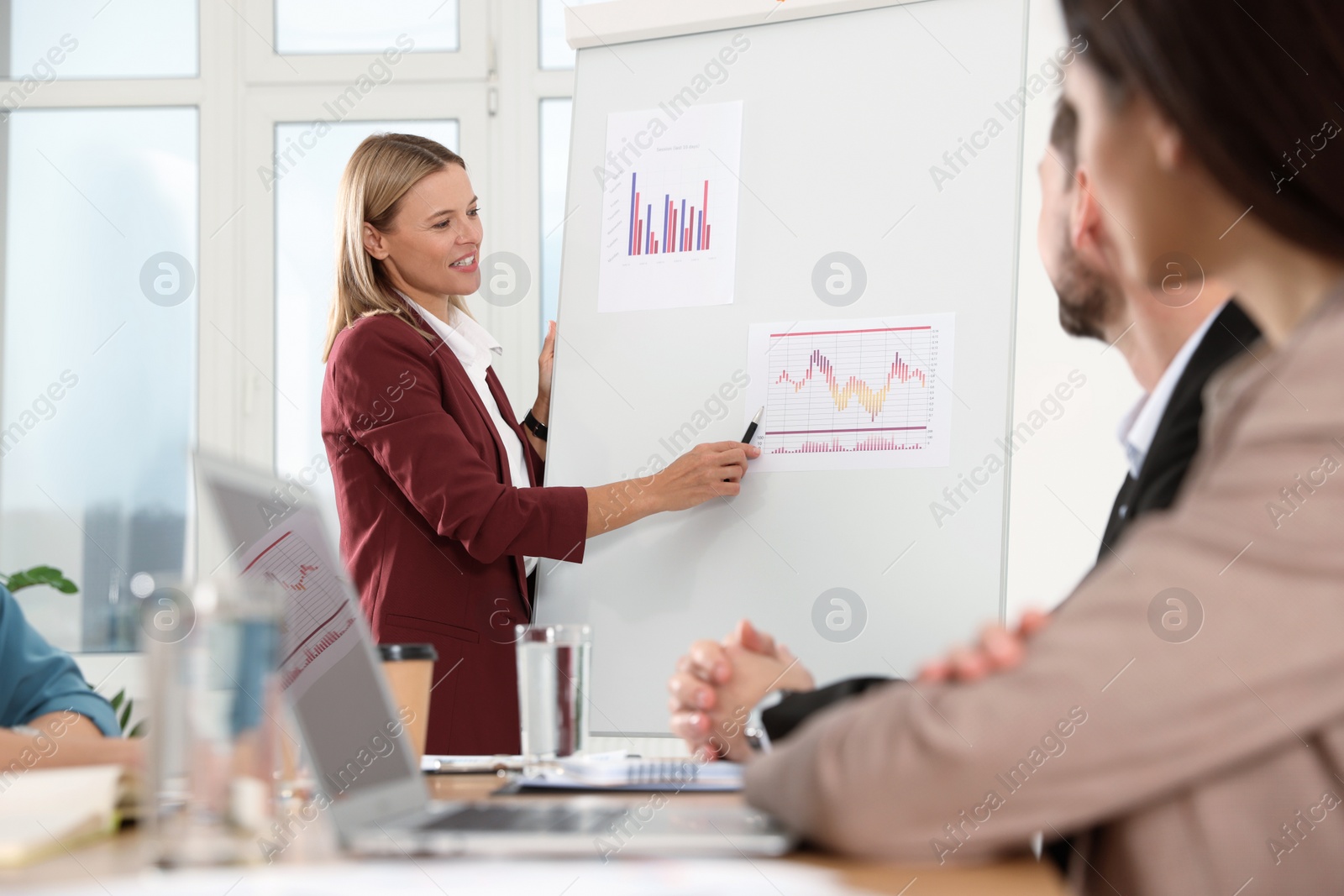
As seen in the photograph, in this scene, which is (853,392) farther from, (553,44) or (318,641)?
(553,44)

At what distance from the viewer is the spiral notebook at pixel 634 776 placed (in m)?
0.87

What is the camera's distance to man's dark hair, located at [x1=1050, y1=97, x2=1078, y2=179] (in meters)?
1.14

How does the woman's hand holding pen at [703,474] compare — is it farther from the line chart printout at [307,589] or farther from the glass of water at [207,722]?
the glass of water at [207,722]

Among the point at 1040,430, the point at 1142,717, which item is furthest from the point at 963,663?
the point at 1040,430

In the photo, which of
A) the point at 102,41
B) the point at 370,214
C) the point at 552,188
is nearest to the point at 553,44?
the point at 552,188

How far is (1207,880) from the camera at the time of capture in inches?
23.7

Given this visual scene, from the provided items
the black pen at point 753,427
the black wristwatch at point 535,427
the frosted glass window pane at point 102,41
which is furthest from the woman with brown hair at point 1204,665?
the frosted glass window pane at point 102,41

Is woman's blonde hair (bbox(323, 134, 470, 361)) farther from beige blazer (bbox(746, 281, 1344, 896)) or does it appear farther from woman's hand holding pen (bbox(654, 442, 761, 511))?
beige blazer (bbox(746, 281, 1344, 896))

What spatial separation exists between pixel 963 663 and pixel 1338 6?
0.41 meters

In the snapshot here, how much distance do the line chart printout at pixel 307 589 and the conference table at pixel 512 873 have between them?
5.0 inches

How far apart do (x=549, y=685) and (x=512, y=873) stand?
0.45 meters

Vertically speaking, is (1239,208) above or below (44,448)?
below

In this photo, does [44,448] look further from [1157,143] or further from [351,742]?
[1157,143]

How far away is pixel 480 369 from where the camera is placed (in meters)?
2.18
